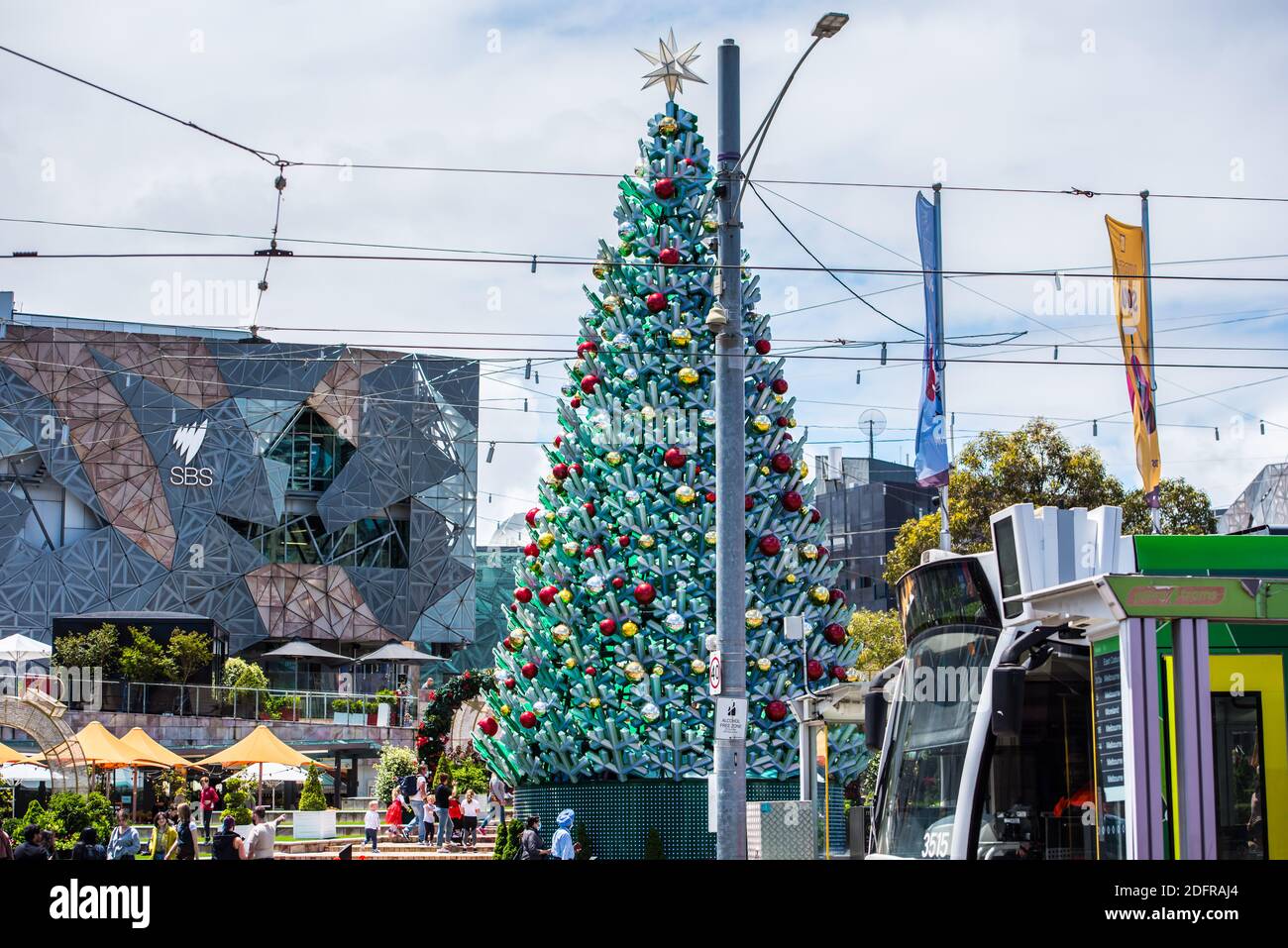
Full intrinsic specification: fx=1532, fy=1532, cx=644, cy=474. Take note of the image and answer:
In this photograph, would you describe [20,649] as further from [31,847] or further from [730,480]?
[730,480]

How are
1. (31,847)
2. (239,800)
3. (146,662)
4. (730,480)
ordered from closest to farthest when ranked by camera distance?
(730,480)
(31,847)
(239,800)
(146,662)

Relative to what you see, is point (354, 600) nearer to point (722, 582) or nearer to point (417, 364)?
point (417, 364)

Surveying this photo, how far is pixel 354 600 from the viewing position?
72500mm

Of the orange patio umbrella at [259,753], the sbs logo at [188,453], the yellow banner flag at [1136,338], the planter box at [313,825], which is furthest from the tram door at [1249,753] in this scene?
the sbs logo at [188,453]

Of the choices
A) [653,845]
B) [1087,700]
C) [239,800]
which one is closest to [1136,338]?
[653,845]

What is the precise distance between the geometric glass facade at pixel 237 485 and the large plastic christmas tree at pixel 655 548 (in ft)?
152

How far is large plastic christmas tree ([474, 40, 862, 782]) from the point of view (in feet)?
63.6

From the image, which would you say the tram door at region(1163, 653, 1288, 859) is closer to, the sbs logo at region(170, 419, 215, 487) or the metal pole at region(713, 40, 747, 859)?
the metal pole at region(713, 40, 747, 859)

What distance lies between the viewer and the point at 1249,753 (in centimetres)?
910

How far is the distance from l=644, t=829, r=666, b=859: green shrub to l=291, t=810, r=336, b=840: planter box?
49.5 ft

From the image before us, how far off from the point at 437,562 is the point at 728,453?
61812mm

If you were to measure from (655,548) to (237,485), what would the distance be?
176 ft

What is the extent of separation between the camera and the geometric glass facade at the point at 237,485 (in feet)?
218

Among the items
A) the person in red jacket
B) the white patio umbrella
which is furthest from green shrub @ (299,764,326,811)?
the white patio umbrella
